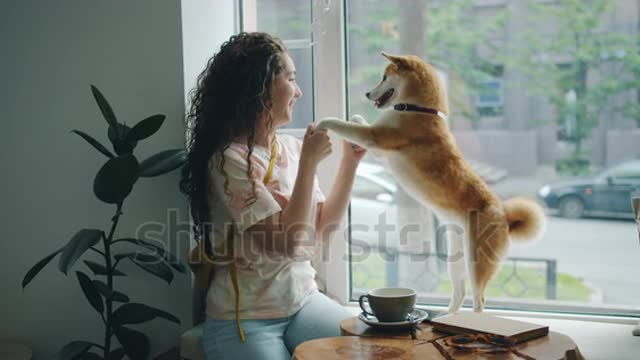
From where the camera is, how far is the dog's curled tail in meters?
1.50

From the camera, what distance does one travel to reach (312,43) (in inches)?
74.9

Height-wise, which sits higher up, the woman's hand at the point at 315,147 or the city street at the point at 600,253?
the woman's hand at the point at 315,147

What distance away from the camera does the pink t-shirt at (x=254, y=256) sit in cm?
154

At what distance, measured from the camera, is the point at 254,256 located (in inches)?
63.1

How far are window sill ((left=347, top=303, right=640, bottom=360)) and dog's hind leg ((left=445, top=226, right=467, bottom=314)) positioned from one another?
0.22 metres

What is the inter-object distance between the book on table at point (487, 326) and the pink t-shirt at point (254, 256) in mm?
416

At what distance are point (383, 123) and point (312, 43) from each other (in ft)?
1.69

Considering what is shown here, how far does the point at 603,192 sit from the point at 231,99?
0.94 metres

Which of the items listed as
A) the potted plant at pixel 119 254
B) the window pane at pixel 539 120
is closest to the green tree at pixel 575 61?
the window pane at pixel 539 120

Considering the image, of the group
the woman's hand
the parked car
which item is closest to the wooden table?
the woman's hand

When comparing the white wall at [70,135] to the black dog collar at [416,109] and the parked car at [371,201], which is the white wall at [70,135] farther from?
the black dog collar at [416,109]

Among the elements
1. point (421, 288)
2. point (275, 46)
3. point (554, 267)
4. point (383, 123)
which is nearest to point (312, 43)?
point (275, 46)

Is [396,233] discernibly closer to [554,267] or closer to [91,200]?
[554,267]

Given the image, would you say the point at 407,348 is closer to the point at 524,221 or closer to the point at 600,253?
the point at 524,221
